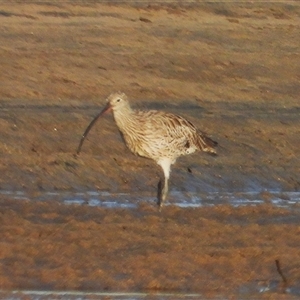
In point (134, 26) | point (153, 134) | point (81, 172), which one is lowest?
point (134, 26)

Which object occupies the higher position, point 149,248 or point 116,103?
point 116,103

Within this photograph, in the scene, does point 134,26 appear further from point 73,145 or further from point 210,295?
point 210,295

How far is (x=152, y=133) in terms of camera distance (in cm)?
1084

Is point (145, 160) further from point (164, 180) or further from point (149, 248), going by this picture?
point (149, 248)

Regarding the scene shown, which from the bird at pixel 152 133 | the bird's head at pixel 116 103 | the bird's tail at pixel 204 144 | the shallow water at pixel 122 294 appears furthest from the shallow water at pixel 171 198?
the shallow water at pixel 122 294

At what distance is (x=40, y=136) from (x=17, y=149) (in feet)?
2.58

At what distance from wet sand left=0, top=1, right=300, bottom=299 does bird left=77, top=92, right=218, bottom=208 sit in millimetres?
339

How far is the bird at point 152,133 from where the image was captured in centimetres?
1080

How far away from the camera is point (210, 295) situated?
7.68m

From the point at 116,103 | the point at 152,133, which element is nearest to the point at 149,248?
the point at 152,133

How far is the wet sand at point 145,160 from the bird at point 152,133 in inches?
13.4

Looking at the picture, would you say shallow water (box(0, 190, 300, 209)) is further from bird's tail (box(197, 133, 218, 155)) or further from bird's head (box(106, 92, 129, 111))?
bird's head (box(106, 92, 129, 111))

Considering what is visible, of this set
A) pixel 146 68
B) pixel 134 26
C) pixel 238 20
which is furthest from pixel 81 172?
pixel 238 20

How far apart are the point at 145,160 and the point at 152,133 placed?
1227 millimetres
